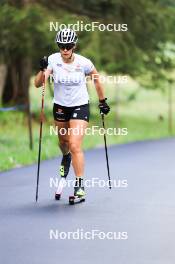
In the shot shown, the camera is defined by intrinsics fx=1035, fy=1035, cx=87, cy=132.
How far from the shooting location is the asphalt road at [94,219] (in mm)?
9375

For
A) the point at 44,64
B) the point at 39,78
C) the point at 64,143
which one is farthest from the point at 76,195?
the point at 44,64

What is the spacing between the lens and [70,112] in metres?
12.8

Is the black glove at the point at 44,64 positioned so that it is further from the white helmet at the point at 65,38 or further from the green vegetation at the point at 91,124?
the green vegetation at the point at 91,124

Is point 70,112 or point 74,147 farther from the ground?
point 70,112

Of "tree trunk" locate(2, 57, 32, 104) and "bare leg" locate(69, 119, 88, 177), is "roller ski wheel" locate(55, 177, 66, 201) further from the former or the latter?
"tree trunk" locate(2, 57, 32, 104)

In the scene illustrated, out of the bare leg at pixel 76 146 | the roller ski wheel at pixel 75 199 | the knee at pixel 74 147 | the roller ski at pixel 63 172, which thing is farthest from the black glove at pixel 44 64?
the roller ski wheel at pixel 75 199

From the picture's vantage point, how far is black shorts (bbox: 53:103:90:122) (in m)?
12.7

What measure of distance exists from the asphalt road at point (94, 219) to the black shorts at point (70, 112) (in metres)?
1.08

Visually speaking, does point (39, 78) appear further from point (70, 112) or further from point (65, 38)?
point (65, 38)

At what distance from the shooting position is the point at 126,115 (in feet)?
128

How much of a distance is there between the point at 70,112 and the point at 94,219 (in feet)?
5.92

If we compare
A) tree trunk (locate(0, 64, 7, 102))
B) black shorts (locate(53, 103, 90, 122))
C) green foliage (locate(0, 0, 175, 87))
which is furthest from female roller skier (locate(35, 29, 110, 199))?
tree trunk (locate(0, 64, 7, 102))

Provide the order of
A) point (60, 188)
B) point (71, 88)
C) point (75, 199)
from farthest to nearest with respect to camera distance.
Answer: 1. point (60, 188)
2. point (75, 199)
3. point (71, 88)

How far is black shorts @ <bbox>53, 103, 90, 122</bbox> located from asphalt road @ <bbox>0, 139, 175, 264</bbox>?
1.08 metres
